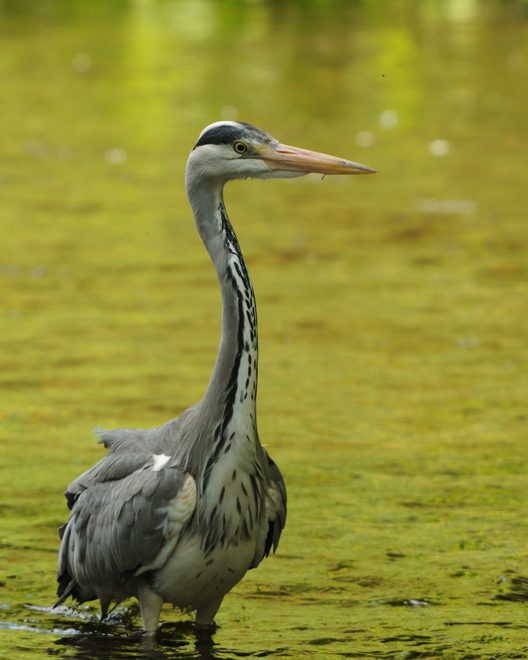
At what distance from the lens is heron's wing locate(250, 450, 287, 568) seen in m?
6.17

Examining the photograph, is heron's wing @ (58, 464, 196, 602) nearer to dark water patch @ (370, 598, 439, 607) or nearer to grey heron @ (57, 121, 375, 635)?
grey heron @ (57, 121, 375, 635)

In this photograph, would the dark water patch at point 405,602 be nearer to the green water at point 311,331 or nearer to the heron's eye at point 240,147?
the green water at point 311,331

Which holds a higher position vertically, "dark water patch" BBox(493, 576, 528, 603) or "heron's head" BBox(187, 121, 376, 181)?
"heron's head" BBox(187, 121, 376, 181)

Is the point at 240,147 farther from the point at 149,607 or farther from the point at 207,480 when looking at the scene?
the point at 149,607

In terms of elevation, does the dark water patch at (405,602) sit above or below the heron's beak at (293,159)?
below

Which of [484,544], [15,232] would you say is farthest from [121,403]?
[15,232]

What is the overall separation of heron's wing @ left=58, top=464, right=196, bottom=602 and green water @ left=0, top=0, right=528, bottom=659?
308mm

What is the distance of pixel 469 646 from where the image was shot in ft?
20.3

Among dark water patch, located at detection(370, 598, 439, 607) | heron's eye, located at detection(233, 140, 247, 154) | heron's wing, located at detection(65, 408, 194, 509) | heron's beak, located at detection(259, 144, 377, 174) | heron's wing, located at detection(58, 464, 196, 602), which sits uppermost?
heron's eye, located at detection(233, 140, 247, 154)

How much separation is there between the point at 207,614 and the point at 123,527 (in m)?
0.59

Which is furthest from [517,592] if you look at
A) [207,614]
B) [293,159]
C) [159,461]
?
[293,159]

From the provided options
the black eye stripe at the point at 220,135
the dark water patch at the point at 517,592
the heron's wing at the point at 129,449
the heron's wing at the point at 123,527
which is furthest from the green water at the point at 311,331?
the black eye stripe at the point at 220,135

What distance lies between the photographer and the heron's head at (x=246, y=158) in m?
6.09

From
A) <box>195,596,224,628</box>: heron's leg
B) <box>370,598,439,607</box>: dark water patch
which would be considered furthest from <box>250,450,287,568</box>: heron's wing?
<box>370,598,439,607</box>: dark water patch
